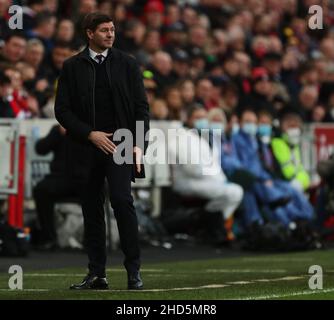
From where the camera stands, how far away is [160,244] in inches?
717

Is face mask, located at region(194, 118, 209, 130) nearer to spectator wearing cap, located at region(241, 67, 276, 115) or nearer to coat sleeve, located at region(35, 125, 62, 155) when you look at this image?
coat sleeve, located at region(35, 125, 62, 155)

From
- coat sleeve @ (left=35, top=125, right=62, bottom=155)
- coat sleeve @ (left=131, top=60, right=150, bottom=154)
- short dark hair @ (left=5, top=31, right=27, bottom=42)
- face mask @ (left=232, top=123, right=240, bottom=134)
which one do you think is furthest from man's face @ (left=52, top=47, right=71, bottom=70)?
coat sleeve @ (left=131, top=60, right=150, bottom=154)

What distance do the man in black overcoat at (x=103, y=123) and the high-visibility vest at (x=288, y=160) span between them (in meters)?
10.1

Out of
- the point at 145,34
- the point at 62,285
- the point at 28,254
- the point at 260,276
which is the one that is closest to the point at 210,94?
the point at 145,34

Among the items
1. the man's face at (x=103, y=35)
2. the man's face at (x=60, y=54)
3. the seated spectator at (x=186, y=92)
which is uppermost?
the man's face at (x=60, y=54)

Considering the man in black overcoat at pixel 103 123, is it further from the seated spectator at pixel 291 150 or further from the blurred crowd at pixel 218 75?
the seated spectator at pixel 291 150

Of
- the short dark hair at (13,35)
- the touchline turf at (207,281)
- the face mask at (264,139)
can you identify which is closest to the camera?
the touchline turf at (207,281)

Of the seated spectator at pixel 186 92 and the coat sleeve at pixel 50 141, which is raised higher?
the seated spectator at pixel 186 92

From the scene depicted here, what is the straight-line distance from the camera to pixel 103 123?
10820mm

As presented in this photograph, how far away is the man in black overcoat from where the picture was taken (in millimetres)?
10703

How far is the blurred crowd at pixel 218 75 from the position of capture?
18703mm

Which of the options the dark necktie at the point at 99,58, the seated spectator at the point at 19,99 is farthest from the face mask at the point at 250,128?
the dark necktie at the point at 99,58

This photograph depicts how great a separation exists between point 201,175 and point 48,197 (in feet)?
9.00
